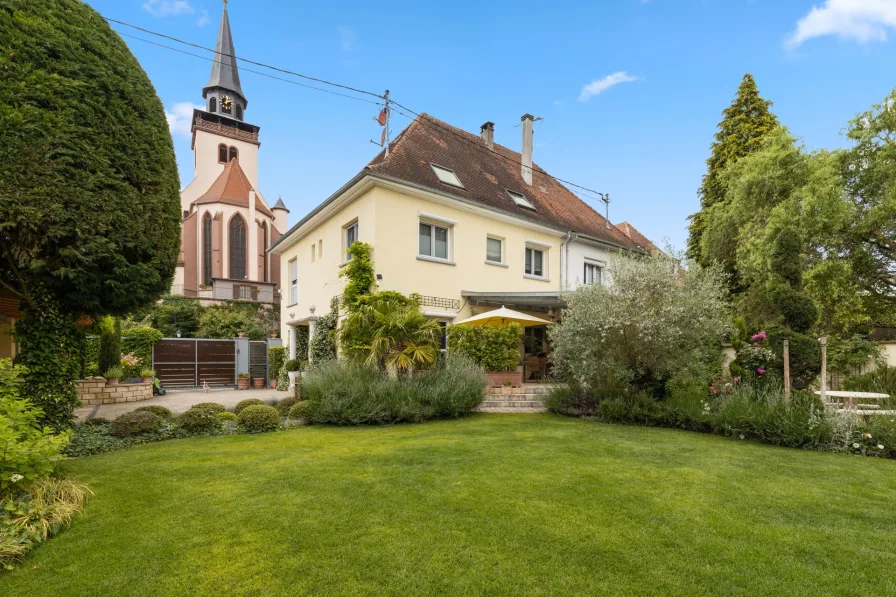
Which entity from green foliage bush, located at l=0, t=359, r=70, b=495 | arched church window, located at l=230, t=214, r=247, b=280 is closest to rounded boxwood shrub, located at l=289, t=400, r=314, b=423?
green foliage bush, located at l=0, t=359, r=70, b=495

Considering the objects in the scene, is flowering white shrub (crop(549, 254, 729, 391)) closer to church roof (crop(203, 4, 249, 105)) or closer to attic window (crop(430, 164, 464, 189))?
attic window (crop(430, 164, 464, 189))

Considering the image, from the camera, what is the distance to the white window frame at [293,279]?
63.0 ft

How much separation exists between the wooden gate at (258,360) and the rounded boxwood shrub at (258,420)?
12701 millimetres

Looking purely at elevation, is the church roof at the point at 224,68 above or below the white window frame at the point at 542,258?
above

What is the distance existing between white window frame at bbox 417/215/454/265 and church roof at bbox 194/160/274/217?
108ft

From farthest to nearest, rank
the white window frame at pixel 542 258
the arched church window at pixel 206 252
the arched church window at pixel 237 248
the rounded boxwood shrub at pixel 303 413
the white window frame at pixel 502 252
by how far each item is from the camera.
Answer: the arched church window at pixel 237 248, the arched church window at pixel 206 252, the white window frame at pixel 542 258, the white window frame at pixel 502 252, the rounded boxwood shrub at pixel 303 413

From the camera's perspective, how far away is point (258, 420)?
8.45m

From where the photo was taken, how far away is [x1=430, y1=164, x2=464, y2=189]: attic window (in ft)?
49.4

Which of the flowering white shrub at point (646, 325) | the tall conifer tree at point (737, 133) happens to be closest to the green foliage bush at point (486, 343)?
the flowering white shrub at point (646, 325)

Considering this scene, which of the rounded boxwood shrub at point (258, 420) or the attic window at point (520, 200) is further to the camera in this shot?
the attic window at point (520, 200)

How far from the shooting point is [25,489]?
4.12m

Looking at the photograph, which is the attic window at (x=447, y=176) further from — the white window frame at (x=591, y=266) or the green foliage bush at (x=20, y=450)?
the green foliage bush at (x=20, y=450)

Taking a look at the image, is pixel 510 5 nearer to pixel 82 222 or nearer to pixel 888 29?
pixel 888 29

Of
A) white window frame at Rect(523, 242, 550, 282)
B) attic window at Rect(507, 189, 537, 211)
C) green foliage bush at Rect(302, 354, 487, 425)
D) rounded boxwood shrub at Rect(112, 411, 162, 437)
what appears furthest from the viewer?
attic window at Rect(507, 189, 537, 211)
